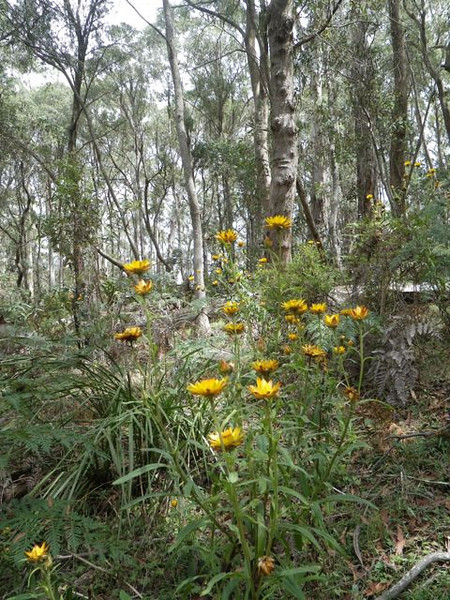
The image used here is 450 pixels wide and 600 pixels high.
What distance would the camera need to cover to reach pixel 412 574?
49.1 inches

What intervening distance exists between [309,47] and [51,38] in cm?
628

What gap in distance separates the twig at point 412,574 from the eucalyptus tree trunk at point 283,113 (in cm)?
291

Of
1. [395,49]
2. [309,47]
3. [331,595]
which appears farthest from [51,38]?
[331,595]

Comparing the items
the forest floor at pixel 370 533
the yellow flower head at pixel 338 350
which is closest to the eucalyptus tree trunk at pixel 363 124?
the forest floor at pixel 370 533

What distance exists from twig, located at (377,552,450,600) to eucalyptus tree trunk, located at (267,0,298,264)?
2.91 m

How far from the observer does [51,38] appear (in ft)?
30.5

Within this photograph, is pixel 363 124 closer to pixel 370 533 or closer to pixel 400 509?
pixel 400 509

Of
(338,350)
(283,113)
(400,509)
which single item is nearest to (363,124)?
(283,113)

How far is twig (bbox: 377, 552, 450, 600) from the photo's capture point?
3.95 feet

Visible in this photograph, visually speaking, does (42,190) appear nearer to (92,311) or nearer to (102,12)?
(102,12)

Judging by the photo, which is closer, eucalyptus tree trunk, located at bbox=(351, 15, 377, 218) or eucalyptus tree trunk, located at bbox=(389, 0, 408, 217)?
eucalyptus tree trunk, located at bbox=(389, 0, 408, 217)

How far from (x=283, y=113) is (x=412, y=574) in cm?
385

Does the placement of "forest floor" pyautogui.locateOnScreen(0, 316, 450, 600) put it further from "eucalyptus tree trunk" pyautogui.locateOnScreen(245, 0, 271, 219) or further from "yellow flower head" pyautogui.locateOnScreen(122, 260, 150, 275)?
"eucalyptus tree trunk" pyautogui.locateOnScreen(245, 0, 271, 219)

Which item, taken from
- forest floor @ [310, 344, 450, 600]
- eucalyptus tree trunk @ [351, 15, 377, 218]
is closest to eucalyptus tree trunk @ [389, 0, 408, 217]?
eucalyptus tree trunk @ [351, 15, 377, 218]
